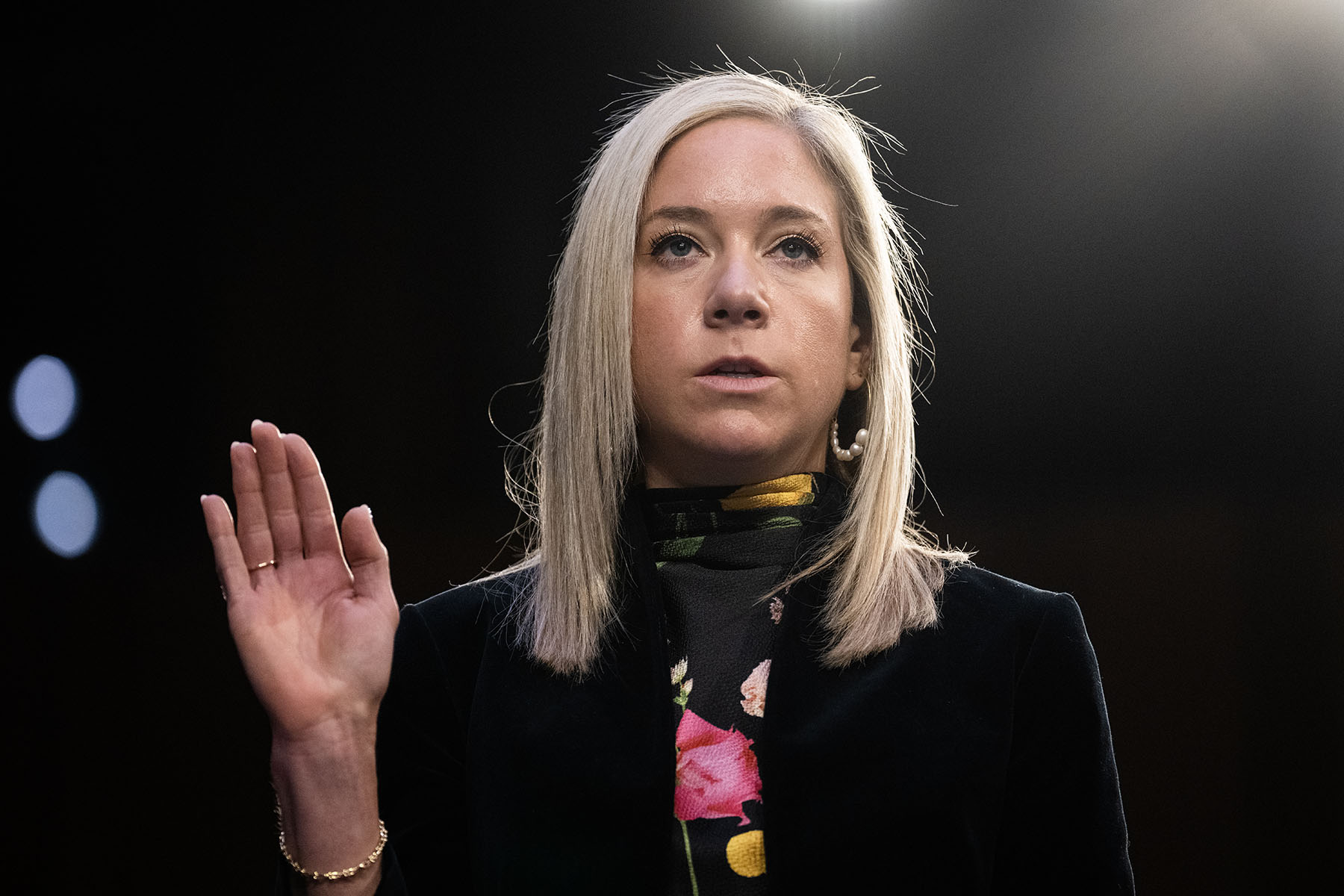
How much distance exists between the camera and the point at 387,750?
1388mm

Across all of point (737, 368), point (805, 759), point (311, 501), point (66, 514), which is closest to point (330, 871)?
point (311, 501)

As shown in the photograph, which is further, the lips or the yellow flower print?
the lips

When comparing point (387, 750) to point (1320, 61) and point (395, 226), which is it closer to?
point (395, 226)

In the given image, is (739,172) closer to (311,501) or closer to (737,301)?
(737,301)

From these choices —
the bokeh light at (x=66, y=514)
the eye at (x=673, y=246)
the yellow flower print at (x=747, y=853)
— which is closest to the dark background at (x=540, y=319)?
the bokeh light at (x=66, y=514)

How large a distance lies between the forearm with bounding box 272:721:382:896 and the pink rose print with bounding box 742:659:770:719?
0.45 metres

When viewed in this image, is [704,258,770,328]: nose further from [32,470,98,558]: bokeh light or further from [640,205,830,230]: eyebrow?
[32,470,98,558]: bokeh light

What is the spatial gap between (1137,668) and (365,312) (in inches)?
62.3

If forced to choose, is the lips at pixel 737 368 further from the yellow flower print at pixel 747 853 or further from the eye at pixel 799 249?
the yellow flower print at pixel 747 853

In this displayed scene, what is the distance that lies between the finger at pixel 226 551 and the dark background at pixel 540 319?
0.70 metres

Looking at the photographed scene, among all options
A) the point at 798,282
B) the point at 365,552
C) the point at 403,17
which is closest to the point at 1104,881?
the point at 798,282

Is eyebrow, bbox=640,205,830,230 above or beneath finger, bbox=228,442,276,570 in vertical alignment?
above

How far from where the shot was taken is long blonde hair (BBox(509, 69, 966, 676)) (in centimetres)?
134

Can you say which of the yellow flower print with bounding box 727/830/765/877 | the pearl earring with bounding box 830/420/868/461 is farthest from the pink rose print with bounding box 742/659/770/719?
the pearl earring with bounding box 830/420/868/461
